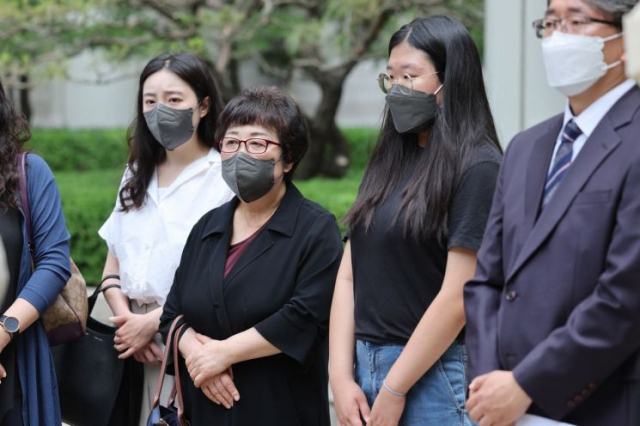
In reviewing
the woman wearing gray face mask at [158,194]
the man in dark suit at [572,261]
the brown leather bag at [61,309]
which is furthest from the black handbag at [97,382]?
the man in dark suit at [572,261]

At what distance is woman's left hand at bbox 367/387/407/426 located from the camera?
3.01 metres

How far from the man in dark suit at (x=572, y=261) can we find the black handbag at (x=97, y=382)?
72.4 inches

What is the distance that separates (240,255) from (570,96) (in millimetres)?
1433

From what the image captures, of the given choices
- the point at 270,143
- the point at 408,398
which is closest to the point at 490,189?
the point at 408,398

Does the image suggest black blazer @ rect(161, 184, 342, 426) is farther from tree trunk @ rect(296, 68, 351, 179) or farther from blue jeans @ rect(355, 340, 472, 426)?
tree trunk @ rect(296, 68, 351, 179)

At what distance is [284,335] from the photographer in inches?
134

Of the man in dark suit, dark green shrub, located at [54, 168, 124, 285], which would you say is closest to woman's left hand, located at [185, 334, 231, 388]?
the man in dark suit

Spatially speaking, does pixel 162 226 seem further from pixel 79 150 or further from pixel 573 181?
pixel 79 150

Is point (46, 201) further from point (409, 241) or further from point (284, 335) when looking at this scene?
point (409, 241)

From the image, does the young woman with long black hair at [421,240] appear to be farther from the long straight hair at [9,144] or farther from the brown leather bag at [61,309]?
the long straight hair at [9,144]

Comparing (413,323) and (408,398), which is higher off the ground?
(413,323)

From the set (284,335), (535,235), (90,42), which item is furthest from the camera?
(90,42)

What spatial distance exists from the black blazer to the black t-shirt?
329 millimetres

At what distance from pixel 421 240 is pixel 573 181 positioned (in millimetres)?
641
